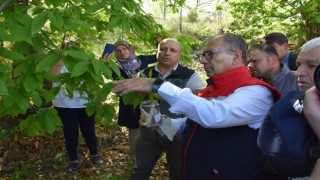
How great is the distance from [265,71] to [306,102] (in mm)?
2007

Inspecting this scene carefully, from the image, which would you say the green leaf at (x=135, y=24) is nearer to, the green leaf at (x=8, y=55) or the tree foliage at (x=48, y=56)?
the tree foliage at (x=48, y=56)

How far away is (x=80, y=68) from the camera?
1.64 m

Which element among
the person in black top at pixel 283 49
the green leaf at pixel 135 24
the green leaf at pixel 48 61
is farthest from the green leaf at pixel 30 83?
the person in black top at pixel 283 49

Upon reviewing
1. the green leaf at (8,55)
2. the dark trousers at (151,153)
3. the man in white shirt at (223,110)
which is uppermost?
the green leaf at (8,55)

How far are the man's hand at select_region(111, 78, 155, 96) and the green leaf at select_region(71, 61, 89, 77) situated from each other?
259 mm

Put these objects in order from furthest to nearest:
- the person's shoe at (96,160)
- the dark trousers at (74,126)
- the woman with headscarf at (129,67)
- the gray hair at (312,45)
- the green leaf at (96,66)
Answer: the person's shoe at (96,160), the dark trousers at (74,126), the woman with headscarf at (129,67), the green leaf at (96,66), the gray hair at (312,45)

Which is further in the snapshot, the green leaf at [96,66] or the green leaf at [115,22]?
the green leaf at [115,22]

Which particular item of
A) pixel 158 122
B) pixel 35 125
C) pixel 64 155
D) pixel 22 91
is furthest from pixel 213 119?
pixel 64 155

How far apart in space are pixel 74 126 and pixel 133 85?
111 inches

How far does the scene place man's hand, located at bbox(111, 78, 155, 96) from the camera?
1.82 metres

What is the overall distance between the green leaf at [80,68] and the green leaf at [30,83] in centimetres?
36

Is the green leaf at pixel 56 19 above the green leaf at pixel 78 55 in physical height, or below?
above

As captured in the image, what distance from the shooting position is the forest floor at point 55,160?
4.62 metres

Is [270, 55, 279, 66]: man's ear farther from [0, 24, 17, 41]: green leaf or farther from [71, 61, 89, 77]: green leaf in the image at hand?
[0, 24, 17, 41]: green leaf
